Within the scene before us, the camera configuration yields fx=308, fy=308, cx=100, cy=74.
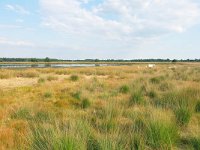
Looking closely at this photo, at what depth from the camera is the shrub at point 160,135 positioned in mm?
5375

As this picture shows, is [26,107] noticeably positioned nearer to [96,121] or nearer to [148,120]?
[96,121]

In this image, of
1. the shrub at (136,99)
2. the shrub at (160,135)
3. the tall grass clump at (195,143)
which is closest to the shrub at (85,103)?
the shrub at (136,99)

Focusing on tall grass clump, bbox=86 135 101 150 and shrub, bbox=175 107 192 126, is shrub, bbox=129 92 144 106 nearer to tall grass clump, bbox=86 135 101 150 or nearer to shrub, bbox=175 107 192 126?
shrub, bbox=175 107 192 126

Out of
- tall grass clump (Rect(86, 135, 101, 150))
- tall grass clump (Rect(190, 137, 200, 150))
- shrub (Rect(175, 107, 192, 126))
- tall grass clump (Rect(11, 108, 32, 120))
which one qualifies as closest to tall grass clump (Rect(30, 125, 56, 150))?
tall grass clump (Rect(86, 135, 101, 150))

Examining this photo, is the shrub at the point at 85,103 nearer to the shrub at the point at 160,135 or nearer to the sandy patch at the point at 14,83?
the shrub at the point at 160,135

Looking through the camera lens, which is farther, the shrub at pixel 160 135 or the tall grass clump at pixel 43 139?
the shrub at pixel 160 135

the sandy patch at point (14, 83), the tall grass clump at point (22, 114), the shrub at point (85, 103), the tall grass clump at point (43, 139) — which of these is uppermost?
the tall grass clump at point (43, 139)

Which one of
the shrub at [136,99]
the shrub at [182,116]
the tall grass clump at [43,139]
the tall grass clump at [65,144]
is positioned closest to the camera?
the tall grass clump at [65,144]

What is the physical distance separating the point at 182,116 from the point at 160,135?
197 centimetres

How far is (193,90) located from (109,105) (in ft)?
14.4

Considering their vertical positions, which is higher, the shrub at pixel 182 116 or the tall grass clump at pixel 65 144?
the tall grass clump at pixel 65 144

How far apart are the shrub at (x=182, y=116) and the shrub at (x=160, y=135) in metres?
1.40

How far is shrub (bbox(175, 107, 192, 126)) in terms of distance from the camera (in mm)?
7148

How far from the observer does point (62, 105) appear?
35.8 feet
